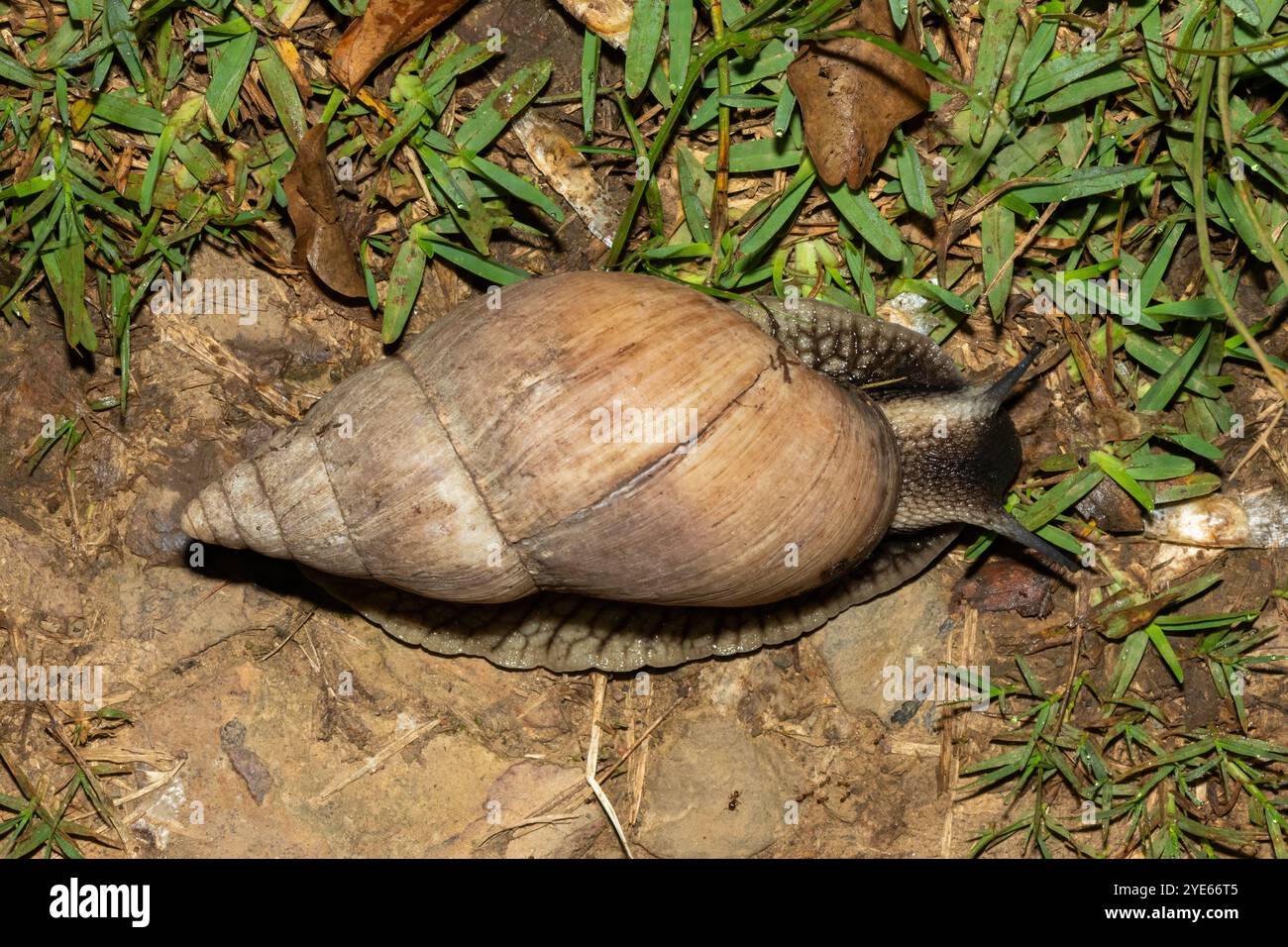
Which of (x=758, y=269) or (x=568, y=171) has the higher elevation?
(x=568, y=171)

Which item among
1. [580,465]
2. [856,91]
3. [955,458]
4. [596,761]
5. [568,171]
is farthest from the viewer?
[596,761]

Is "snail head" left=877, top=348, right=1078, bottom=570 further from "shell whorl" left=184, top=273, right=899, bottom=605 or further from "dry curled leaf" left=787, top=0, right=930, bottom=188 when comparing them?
"dry curled leaf" left=787, top=0, right=930, bottom=188

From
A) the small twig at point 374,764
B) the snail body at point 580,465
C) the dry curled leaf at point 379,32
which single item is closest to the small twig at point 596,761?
the small twig at point 374,764

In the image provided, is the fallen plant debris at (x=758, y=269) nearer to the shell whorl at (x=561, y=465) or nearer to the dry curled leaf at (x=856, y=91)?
the dry curled leaf at (x=856, y=91)

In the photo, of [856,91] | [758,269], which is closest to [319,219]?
[758,269]

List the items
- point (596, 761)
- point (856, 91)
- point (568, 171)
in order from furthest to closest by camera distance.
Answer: point (596, 761) < point (568, 171) < point (856, 91)

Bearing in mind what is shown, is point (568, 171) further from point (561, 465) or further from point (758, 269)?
point (561, 465)
